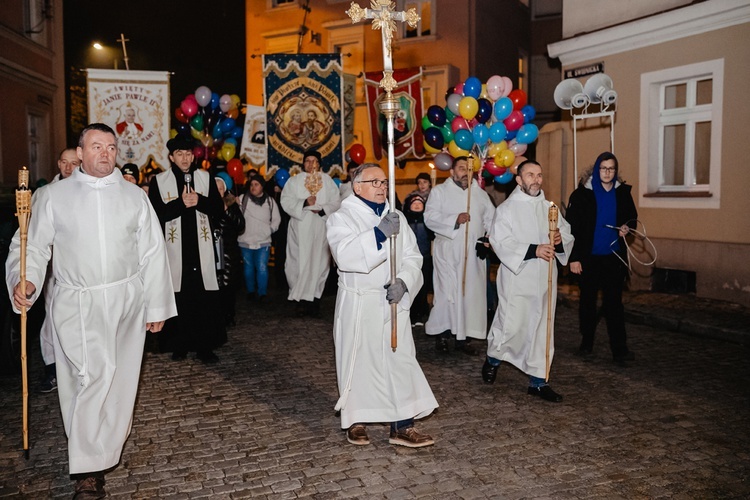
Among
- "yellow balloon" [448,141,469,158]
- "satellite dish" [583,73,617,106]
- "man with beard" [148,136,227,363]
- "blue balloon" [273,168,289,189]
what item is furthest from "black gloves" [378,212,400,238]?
"blue balloon" [273,168,289,189]

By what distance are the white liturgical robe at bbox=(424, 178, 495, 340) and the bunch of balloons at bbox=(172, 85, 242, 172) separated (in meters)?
6.06

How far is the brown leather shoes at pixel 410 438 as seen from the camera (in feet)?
16.4

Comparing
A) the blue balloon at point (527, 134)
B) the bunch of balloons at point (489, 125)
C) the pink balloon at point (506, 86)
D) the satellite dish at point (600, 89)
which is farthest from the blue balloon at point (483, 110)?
the satellite dish at point (600, 89)

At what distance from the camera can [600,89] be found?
11.2 meters

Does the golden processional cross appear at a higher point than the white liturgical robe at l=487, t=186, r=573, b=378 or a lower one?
higher

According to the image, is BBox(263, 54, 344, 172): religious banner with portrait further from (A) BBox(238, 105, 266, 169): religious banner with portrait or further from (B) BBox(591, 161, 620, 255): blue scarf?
(B) BBox(591, 161, 620, 255): blue scarf

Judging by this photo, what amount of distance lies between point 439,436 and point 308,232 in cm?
613

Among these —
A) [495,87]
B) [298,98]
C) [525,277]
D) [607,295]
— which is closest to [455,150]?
[495,87]

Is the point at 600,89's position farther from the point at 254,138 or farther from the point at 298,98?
the point at 254,138

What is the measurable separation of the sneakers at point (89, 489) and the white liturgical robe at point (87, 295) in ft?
0.21

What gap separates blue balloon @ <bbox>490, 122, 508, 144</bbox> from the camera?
9898mm

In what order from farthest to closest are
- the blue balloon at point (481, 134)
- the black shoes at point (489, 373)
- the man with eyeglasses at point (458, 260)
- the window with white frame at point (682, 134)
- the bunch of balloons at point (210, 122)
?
the bunch of balloons at point (210, 122), the window with white frame at point (682, 134), the blue balloon at point (481, 134), the man with eyeglasses at point (458, 260), the black shoes at point (489, 373)

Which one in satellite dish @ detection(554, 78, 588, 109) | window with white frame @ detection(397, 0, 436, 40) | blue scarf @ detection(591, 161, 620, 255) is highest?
window with white frame @ detection(397, 0, 436, 40)

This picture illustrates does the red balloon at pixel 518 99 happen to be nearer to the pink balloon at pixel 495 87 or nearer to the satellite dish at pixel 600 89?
the pink balloon at pixel 495 87
